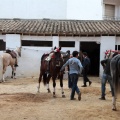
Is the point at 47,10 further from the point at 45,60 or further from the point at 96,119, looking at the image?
the point at 96,119

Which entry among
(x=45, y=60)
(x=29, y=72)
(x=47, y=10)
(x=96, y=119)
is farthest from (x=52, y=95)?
(x=47, y=10)

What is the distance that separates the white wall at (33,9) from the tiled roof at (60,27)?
5.94 metres

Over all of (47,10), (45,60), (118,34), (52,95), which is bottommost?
(52,95)

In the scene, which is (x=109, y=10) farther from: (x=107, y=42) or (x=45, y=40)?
(x=45, y=40)

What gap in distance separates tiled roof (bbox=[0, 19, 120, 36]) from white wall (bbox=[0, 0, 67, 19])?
19.5 feet

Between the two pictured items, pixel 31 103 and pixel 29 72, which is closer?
pixel 31 103

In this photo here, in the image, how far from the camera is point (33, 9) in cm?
3212

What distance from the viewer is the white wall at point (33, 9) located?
105ft

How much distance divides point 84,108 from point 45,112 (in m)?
1.30

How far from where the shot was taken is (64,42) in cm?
2230

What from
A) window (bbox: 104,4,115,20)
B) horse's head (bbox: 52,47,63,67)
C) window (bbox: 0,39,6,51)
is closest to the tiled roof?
window (bbox: 0,39,6,51)

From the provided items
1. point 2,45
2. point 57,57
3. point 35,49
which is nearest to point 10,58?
point 35,49

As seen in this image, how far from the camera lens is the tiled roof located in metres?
21.7

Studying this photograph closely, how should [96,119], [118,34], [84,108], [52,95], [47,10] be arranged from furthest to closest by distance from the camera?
[47,10] → [118,34] → [52,95] → [84,108] → [96,119]
